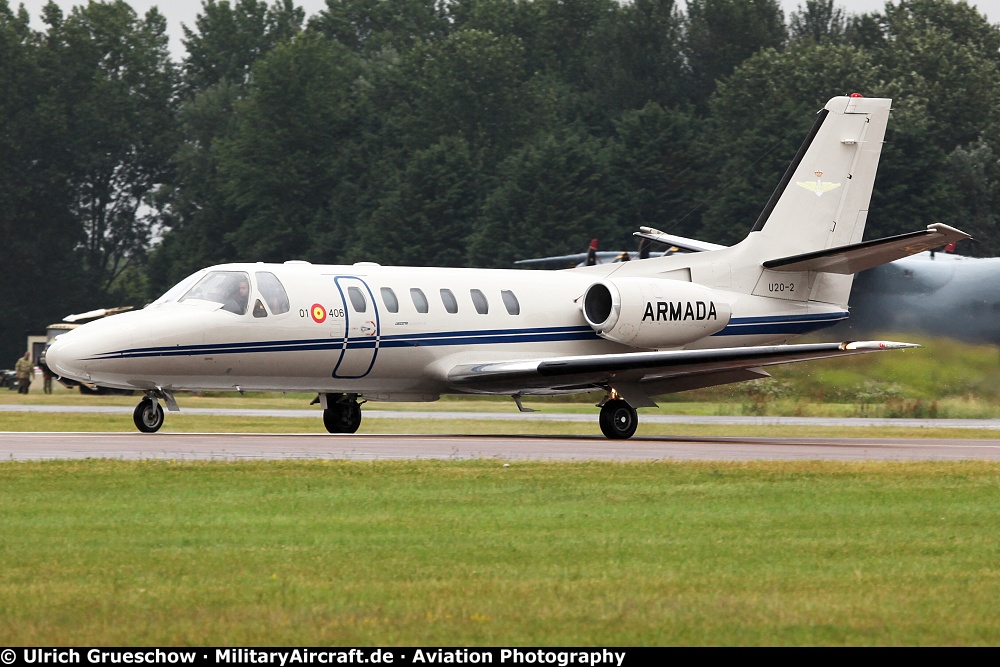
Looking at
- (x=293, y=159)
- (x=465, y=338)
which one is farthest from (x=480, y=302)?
(x=293, y=159)

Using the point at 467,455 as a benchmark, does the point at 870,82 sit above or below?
above

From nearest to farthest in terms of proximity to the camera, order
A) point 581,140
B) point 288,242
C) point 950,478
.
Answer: point 950,478, point 288,242, point 581,140

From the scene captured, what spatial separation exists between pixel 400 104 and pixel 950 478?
3179 inches

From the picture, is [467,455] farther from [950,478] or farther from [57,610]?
[57,610]

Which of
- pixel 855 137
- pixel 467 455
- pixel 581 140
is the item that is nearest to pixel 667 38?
pixel 581 140

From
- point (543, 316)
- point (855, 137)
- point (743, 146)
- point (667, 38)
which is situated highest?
point (667, 38)

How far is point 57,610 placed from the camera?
362 inches

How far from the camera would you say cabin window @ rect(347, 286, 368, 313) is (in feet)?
85.0

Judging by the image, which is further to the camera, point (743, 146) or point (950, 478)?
point (743, 146)

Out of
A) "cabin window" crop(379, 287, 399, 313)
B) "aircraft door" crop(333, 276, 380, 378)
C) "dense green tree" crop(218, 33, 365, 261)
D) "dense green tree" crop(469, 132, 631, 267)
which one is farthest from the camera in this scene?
"dense green tree" crop(218, 33, 365, 261)

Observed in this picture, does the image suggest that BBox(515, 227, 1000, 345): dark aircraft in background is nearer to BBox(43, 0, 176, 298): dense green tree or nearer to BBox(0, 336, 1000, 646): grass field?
BBox(0, 336, 1000, 646): grass field

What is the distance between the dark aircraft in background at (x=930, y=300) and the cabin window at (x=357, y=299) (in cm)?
1030

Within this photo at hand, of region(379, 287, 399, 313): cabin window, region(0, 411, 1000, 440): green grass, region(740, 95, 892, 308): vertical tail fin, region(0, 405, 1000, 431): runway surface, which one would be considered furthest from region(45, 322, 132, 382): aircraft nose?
region(740, 95, 892, 308): vertical tail fin

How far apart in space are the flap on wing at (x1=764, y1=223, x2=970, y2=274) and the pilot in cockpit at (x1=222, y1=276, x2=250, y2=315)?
9747 millimetres
